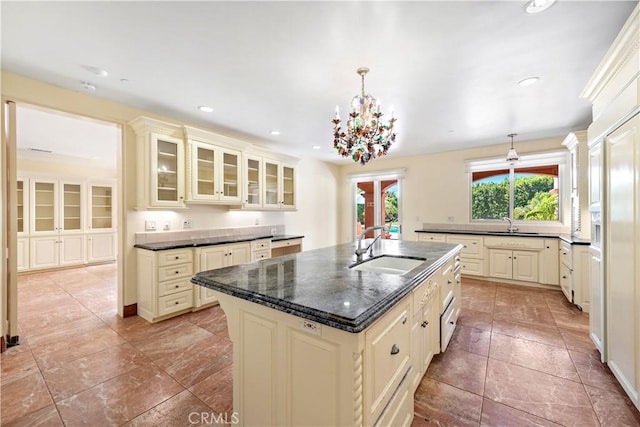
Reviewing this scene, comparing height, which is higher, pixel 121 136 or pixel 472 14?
pixel 472 14

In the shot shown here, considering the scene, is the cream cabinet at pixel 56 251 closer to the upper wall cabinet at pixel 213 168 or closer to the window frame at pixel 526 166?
the upper wall cabinet at pixel 213 168

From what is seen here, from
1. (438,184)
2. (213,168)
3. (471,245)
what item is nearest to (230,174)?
(213,168)

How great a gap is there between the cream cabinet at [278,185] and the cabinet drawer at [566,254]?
163 inches

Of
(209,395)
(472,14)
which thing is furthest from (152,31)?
(209,395)

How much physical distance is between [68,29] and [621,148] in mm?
3769

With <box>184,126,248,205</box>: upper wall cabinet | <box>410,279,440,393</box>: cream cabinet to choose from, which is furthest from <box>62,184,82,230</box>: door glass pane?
<box>410,279,440,393</box>: cream cabinet

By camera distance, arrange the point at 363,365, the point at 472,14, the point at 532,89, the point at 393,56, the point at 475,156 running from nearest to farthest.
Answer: the point at 363,365 < the point at 472,14 < the point at 393,56 < the point at 532,89 < the point at 475,156

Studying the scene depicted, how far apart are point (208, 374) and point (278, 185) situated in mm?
3232

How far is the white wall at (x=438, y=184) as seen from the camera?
5.05m

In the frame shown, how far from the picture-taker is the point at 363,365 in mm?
1068

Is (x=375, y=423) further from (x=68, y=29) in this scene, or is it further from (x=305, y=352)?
(x=68, y=29)

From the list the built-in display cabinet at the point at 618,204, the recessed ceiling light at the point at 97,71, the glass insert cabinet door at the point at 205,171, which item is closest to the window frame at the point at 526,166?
the built-in display cabinet at the point at 618,204

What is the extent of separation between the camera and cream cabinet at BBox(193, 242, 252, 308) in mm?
3336

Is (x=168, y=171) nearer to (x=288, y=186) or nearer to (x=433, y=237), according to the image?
(x=288, y=186)
